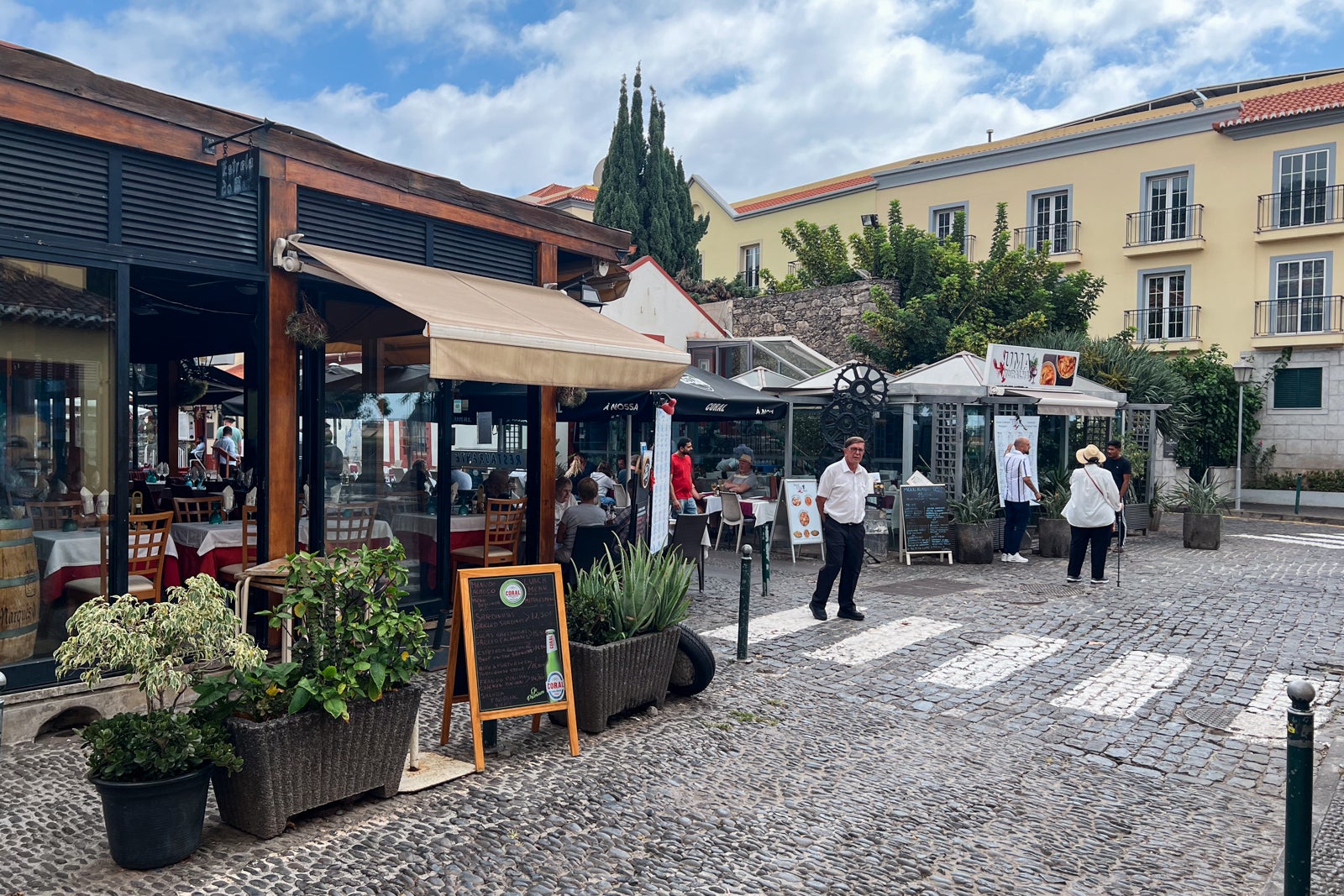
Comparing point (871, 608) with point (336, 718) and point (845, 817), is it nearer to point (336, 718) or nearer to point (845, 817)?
point (845, 817)

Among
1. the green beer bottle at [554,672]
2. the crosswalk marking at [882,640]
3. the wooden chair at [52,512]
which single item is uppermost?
the wooden chair at [52,512]

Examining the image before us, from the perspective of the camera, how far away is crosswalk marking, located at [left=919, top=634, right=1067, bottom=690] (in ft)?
23.4

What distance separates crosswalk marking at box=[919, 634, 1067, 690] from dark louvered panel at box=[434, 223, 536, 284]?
4.85 metres

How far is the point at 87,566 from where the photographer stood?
5664 millimetres

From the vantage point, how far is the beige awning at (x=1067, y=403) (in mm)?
14586

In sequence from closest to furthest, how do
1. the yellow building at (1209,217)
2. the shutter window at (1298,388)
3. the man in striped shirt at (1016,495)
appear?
the man in striped shirt at (1016,495), the yellow building at (1209,217), the shutter window at (1298,388)

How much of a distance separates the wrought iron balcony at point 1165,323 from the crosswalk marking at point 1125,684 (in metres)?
22.5

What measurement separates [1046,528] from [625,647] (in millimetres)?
10427

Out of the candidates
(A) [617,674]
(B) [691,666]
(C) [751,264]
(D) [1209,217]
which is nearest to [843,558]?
(B) [691,666]

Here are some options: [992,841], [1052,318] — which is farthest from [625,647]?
[1052,318]

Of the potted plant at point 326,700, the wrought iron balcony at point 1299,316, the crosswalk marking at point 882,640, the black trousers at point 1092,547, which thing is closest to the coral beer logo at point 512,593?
the potted plant at point 326,700

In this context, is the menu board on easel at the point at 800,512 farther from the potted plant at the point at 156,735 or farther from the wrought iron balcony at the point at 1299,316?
the wrought iron balcony at the point at 1299,316

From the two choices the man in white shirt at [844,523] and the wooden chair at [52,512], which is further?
the man in white shirt at [844,523]

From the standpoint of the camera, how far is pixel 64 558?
557cm
